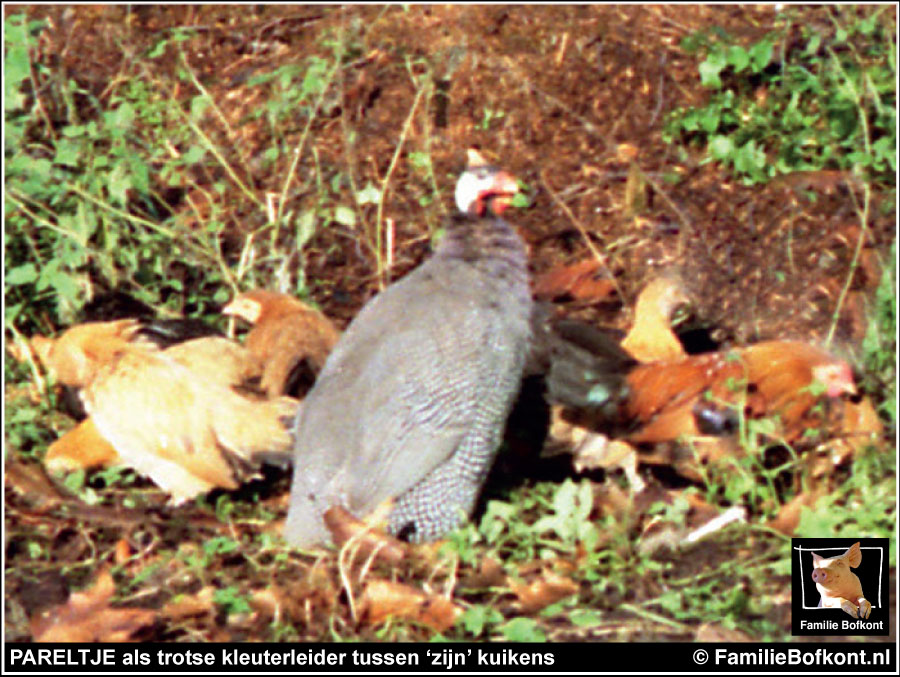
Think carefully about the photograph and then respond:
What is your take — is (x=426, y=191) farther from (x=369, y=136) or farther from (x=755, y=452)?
(x=755, y=452)

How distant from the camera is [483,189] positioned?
4.89 meters

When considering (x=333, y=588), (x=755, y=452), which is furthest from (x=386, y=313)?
(x=755, y=452)

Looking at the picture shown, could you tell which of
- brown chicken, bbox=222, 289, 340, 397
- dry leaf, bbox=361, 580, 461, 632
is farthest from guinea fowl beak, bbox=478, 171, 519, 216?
dry leaf, bbox=361, 580, 461, 632

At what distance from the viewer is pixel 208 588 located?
4215 mm

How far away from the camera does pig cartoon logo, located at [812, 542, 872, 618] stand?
3781 millimetres

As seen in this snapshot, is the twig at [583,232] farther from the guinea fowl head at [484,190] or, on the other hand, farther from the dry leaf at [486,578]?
the dry leaf at [486,578]

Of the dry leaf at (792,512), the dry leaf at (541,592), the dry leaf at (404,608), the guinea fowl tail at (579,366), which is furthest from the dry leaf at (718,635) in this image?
the guinea fowl tail at (579,366)

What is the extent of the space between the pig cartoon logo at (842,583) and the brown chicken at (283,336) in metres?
1.89

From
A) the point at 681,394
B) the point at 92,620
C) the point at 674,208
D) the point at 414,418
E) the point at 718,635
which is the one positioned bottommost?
the point at 718,635

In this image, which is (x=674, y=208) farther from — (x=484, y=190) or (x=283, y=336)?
(x=283, y=336)

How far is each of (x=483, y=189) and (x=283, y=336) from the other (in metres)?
0.86

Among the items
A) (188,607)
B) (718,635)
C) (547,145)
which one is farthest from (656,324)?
(188,607)

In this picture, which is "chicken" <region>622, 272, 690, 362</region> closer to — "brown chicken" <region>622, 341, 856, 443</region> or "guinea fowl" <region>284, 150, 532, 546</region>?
"brown chicken" <region>622, 341, 856, 443</region>

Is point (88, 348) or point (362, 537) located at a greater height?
point (88, 348)
